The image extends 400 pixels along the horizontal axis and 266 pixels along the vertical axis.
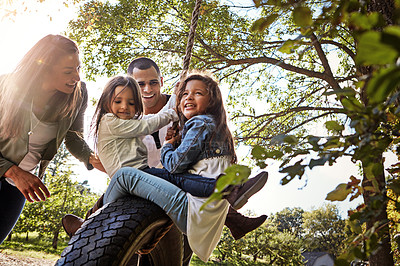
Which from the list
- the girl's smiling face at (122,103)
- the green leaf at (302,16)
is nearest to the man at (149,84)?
the girl's smiling face at (122,103)

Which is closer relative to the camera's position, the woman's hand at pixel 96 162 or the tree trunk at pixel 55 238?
the woman's hand at pixel 96 162

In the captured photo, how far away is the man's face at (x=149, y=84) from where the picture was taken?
9.87 feet

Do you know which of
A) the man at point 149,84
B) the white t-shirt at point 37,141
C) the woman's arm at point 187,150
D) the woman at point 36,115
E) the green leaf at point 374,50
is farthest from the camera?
the man at point 149,84

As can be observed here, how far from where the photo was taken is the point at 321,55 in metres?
8.23

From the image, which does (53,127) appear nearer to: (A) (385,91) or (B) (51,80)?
(B) (51,80)

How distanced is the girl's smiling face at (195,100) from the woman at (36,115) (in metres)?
0.70

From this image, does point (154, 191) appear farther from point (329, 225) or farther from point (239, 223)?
point (329, 225)

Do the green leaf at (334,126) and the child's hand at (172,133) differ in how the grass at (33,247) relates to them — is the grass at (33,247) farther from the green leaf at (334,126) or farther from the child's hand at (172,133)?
the green leaf at (334,126)

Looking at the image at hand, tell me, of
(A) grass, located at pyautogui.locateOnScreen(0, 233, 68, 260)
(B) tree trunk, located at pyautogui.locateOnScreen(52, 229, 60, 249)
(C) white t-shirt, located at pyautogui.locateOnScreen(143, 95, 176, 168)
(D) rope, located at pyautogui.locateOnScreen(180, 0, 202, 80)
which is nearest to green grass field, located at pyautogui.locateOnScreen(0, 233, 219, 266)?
(A) grass, located at pyautogui.locateOnScreen(0, 233, 68, 260)

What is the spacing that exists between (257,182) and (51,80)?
1.43 metres

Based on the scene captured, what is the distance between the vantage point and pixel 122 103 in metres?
2.51

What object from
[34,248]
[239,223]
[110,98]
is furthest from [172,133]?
[34,248]

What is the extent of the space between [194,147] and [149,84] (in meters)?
1.18

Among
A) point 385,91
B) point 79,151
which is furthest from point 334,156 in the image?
point 79,151
